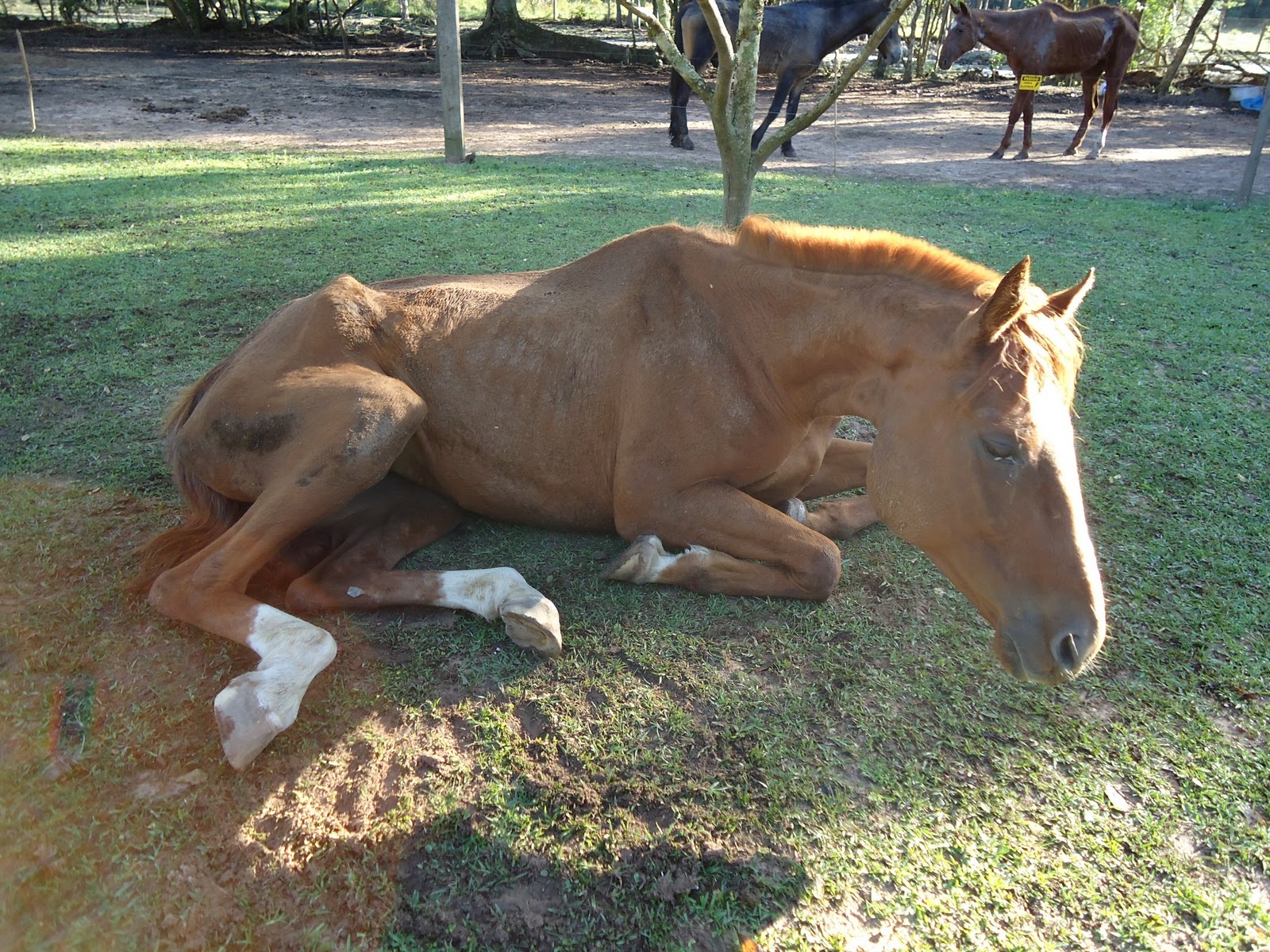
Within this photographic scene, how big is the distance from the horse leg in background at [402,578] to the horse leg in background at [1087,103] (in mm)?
13664

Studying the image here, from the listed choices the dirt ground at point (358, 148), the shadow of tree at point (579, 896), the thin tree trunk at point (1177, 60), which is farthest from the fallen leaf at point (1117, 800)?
the thin tree trunk at point (1177, 60)

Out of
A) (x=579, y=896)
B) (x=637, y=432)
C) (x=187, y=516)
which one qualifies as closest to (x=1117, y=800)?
(x=579, y=896)

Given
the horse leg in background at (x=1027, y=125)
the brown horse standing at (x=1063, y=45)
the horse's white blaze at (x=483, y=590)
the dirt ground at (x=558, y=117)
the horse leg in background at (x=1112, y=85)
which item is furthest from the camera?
the horse leg in background at (x=1112, y=85)

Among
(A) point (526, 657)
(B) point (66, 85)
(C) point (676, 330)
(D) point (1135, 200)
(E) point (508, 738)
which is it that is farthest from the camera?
(B) point (66, 85)

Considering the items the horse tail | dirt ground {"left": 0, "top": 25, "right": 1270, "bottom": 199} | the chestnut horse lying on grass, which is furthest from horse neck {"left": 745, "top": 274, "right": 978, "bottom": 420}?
dirt ground {"left": 0, "top": 25, "right": 1270, "bottom": 199}

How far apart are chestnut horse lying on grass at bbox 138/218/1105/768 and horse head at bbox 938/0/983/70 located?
1334cm

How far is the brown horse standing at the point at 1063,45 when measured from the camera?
12633 millimetres

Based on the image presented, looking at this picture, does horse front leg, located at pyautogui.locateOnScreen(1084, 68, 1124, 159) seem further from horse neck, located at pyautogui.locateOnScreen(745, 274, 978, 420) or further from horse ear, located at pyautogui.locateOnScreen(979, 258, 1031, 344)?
horse ear, located at pyautogui.locateOnScreen(979, 258, 1031, 344)

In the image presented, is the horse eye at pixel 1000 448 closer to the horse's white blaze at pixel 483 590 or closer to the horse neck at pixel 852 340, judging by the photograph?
the horse neck at pixel 852 340

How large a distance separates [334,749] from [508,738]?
0.51 meters

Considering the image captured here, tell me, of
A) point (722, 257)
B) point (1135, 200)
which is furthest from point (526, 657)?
point (1135, 200)

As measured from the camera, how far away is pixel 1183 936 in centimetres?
192

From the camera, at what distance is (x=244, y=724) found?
7.43 ft

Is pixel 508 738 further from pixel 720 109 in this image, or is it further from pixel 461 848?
pixel 720 109
